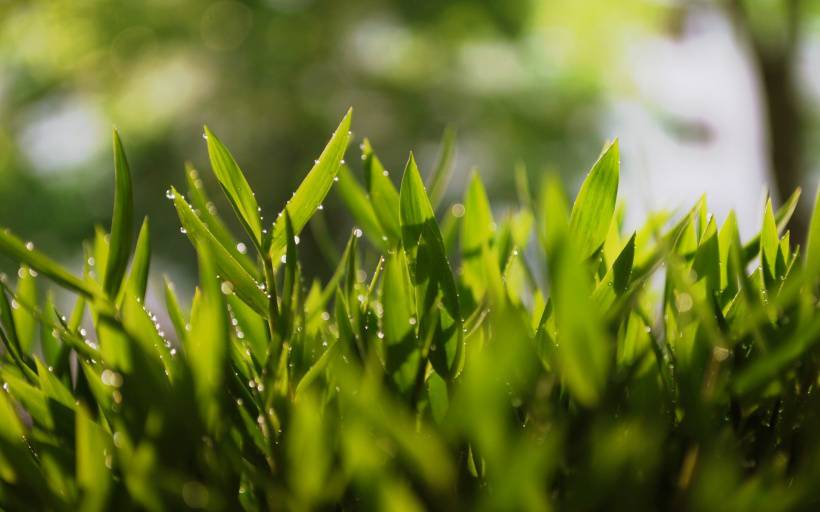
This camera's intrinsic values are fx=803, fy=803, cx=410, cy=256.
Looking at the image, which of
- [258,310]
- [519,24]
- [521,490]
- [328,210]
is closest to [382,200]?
[258,310]

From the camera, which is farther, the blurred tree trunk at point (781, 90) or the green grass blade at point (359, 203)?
the blurred tree trunk at point (781, 90)

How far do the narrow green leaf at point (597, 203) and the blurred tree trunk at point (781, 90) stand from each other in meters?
3.96

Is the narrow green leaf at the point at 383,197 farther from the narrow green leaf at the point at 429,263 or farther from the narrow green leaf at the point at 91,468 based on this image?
Answer: the narrow green leaf at the point at 91,468

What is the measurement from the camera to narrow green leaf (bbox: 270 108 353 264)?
368mm

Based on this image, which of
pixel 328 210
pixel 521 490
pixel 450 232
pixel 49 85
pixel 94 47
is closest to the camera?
pixel 521 490

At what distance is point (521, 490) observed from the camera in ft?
0.80

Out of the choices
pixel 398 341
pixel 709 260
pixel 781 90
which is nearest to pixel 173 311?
pixel 398 341

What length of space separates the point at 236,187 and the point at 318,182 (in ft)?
0.13

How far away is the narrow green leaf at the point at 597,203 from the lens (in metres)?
0.38

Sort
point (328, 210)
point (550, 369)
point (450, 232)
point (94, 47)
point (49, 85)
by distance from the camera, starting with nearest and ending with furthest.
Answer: point (550, 369), point (450, 232), point (94, 47), point (49, 85), point (328, 210)

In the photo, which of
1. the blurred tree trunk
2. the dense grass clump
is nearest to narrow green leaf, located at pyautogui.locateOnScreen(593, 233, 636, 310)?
the dense grass clump

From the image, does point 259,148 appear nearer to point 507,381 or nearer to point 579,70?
point 579,70

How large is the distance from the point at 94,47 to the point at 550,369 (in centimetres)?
778

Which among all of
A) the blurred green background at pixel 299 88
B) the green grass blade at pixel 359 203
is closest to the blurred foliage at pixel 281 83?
the blurred green background at pixel 299 88
